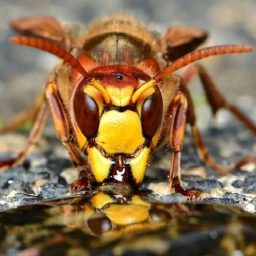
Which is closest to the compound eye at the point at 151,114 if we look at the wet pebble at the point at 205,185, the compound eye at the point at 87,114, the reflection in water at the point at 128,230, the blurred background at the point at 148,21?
the compound eye at the point at 87,114

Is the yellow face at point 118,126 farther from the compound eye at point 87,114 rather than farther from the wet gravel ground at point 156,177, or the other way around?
the wet gravel ground at point 156,177

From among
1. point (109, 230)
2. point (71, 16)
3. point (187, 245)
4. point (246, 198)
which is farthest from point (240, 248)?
point (71, 16)

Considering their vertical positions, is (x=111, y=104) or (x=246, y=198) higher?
(x=111, y=104)

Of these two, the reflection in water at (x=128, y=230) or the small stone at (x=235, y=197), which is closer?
the reflection in water at (x=128, y=230)

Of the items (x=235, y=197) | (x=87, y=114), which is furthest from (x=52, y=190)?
(x=235, y=197)

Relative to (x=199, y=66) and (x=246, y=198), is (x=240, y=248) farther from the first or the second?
(x=199, y=66)

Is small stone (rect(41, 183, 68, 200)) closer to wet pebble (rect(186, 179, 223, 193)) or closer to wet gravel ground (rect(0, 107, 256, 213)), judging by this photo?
wet gravel ground (rect(0, 107, 256, 213))
